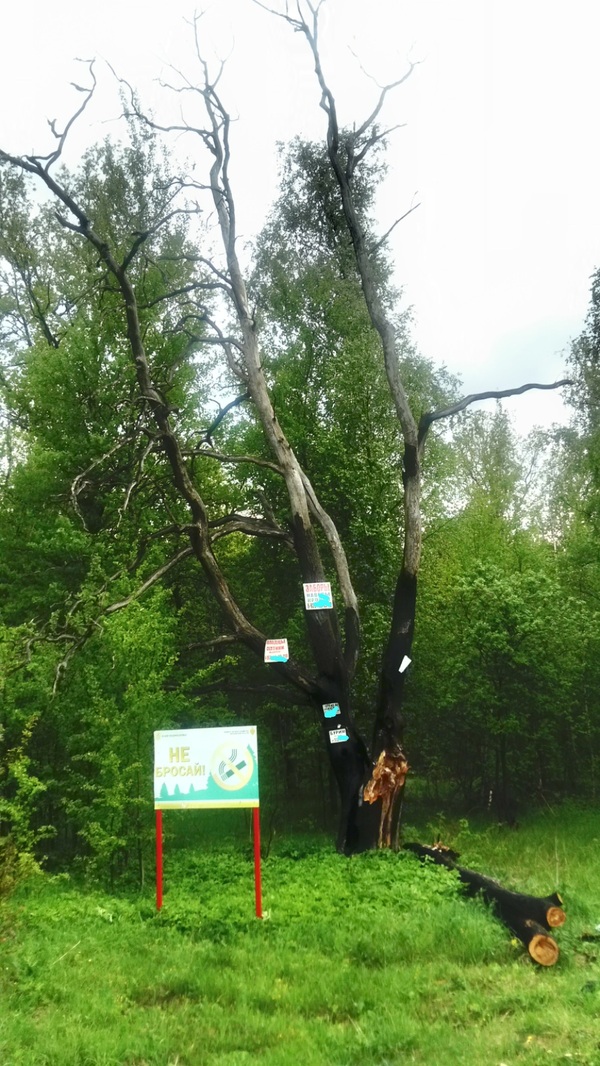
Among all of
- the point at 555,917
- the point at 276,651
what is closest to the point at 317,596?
the point at 276,651

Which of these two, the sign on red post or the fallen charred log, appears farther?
the sign on red post

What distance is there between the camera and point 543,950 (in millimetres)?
6348

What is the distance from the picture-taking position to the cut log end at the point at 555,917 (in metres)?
6.62

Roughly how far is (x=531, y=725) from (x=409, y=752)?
272cm

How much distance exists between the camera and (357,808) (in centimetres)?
1067

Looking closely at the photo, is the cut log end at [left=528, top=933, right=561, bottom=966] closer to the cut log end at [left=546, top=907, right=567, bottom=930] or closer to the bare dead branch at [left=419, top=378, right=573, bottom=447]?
the cut log end at [left=546, top=907, right=567, bottom=930]

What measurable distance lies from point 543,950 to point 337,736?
489cm

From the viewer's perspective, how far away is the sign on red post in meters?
8.21

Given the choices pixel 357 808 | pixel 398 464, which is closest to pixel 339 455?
pixel 398 464

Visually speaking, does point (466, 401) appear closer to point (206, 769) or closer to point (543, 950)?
point (206, 769)

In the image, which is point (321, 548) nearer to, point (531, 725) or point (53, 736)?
point (531, 725)

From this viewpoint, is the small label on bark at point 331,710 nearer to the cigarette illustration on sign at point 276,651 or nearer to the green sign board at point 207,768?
the cigarette illustration on sign at point 276,651

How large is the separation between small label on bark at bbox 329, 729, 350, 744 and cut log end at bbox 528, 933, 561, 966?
475 centimetres

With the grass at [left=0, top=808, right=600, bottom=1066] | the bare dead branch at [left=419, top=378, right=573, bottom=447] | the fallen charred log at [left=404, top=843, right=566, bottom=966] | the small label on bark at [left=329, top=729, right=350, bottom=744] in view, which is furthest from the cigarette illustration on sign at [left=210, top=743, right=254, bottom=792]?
the bare dead branch at [left=419, top=378, right=573, bottom=447]
